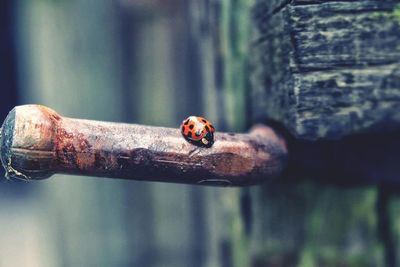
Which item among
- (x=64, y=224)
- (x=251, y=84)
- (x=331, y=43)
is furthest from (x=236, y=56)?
(x=64, y=224)

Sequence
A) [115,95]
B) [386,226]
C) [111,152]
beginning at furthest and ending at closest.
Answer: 1. [115,95]
2. [386,226]
3. [111,152]

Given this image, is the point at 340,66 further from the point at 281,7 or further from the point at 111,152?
the point at 111,152

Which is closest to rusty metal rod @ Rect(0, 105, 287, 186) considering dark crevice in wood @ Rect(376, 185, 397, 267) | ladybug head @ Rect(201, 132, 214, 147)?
ladybug head @ Rect(201, 132, 214, 147)

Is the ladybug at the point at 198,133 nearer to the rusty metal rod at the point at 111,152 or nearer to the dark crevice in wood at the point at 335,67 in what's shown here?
the rusty metal rod at the point at 111,152

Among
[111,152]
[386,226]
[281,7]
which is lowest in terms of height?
[386,226]

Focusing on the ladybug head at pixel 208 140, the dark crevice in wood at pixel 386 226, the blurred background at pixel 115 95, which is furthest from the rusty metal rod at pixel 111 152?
the blurred background at pixel 115 95

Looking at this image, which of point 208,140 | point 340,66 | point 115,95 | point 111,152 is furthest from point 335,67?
point 115,95

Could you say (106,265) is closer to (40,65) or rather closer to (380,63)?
(40,65)
